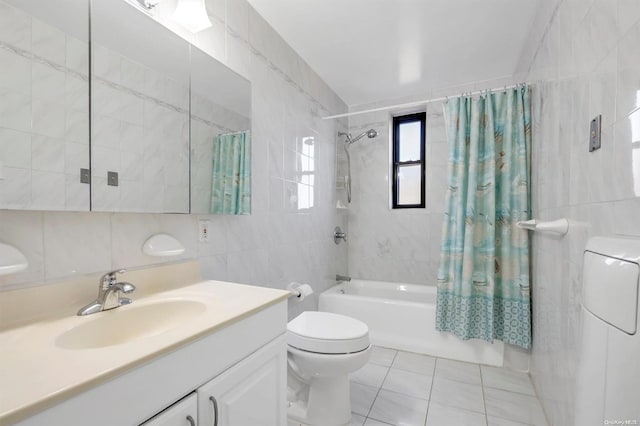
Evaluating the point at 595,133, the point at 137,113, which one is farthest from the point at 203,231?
the point at 595,133

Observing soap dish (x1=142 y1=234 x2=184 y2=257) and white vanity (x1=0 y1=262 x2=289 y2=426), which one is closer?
white vanity (x1=0 y1=262 x2=289 y2=426)

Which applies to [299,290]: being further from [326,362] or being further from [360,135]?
[360,135]

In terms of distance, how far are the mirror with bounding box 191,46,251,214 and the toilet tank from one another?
139 centimetres

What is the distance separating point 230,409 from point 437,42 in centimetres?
243

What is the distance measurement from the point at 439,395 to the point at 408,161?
6.81 feet

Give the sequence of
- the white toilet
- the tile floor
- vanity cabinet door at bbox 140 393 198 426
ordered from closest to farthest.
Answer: vanity cabinet door at bbox 140 393 198 426, the white toilet, the tile floor

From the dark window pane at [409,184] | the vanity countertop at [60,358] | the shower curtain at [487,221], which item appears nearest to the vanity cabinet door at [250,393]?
the vanity countertop at [60,358]

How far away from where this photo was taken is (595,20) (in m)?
0.98

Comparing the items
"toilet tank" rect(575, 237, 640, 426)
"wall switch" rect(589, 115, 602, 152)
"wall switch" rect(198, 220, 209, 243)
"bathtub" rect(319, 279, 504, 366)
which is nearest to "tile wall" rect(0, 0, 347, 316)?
"wall switch" rect(198, 220, 209, 243)

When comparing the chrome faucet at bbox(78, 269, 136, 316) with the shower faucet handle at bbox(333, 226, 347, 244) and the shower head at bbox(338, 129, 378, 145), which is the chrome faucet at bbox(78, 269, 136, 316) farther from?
the shower head at bbox(338, 129, 378, 145)

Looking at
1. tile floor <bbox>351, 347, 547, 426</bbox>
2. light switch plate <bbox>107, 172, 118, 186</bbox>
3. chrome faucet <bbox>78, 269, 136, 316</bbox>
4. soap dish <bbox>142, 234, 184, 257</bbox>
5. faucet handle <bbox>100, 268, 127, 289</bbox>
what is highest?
light switch plate <bbox>107, 172, 118, 186</bbox>

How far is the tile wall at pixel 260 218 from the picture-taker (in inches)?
35.4

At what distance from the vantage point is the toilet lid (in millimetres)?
1447

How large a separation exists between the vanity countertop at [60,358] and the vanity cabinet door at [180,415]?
5.8 inches
